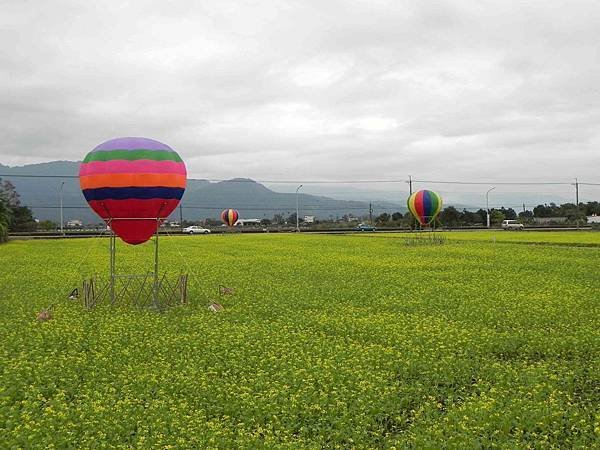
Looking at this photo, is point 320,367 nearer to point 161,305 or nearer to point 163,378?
point 163,378

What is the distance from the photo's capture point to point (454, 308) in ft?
56.2

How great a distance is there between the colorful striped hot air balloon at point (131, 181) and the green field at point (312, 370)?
3.01 m

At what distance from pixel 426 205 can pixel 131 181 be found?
39.1 meters

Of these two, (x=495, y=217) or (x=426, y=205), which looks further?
(x=495, y=217)

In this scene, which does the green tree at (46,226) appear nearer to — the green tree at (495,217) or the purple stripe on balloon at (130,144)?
the green tree at (495,217)

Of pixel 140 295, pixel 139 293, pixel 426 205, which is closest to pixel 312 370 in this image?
pixel 139 293

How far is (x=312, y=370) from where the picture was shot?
35.7 feet

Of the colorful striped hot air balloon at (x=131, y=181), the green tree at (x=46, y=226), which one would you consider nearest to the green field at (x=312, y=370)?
the colorful striped hot air balloon at (x=131, y=181)

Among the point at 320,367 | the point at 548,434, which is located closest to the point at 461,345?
the point at 320,367

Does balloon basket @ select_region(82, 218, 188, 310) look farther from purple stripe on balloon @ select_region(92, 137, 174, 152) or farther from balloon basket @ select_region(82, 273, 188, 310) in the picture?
purple stripe on balloon @ select_region(92, 137, 174, 152)

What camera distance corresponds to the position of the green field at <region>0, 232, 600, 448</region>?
8.19 meters

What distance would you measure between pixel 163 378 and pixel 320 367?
9.52ft

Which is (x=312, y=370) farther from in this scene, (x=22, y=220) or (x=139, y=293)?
(x=22, y=220)

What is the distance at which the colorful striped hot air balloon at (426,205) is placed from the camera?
5312 centimetres
